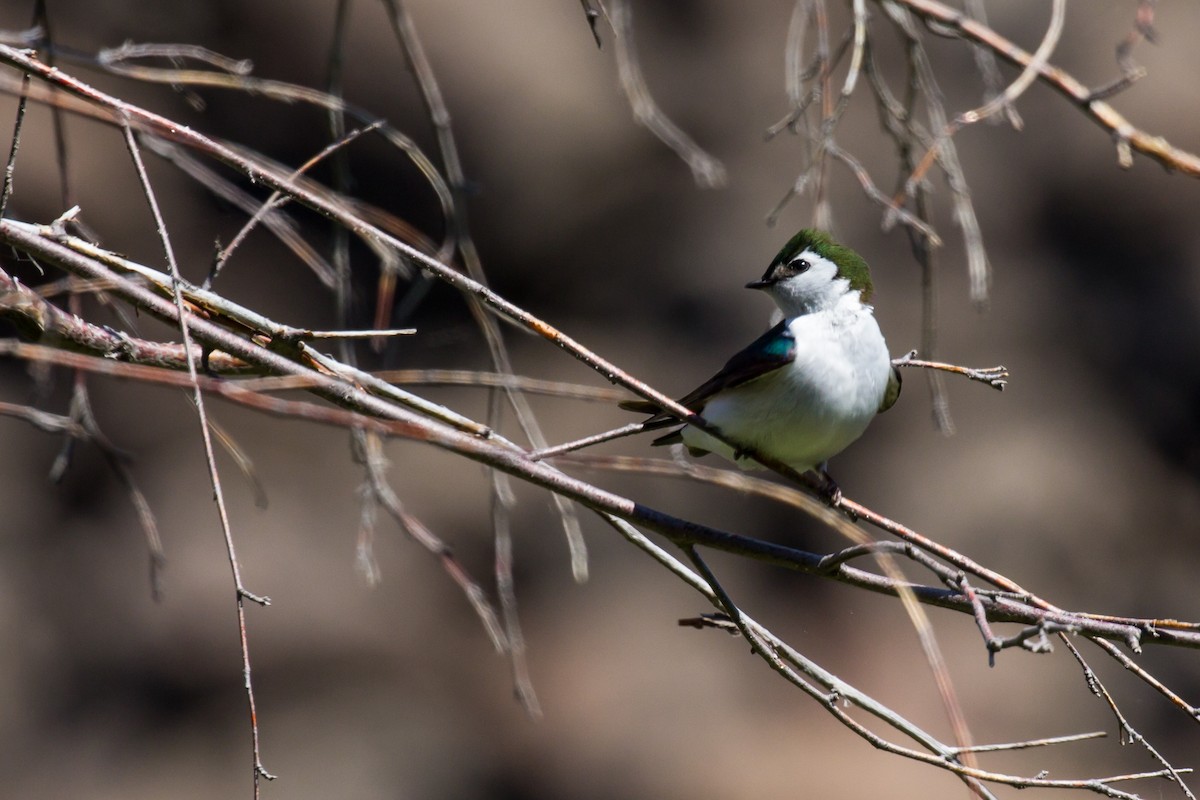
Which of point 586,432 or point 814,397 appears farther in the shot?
A: point 586,432

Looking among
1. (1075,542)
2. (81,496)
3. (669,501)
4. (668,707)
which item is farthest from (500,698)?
(1075,542)

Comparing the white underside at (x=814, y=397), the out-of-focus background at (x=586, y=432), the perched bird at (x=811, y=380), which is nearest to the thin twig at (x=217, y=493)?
the perched bird at (x=811, y=380)

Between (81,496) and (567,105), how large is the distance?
3017 mm

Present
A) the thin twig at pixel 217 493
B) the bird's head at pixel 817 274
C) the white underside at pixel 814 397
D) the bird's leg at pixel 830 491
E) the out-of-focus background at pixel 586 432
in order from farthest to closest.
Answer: the out-of-focus background at pixel 586 432
the bird's head at pixel 817 274
the white underside at pixel 814 397
the bird's leg at pixel 830 491
the thin twig at pixel 217 493

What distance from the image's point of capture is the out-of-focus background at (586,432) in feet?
16.9

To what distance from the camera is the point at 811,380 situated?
269 cm

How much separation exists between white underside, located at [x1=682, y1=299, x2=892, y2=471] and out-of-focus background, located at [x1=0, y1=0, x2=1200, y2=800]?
2.59 meters

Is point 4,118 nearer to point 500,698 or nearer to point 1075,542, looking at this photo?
point 500,698

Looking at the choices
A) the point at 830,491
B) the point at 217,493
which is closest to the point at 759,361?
the point at 830,491

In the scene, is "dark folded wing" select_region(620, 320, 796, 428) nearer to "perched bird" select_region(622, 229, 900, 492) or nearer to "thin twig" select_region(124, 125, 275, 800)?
"perched bird" select_region(622, 229, 900, 492)

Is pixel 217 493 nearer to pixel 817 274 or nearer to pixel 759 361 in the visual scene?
pixel 759 361

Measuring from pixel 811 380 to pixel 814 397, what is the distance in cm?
4

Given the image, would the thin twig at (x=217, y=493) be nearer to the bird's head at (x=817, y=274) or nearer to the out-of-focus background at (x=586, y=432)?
the bird's head at (x=817, y=274)

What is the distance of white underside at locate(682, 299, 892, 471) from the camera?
2688 mm
